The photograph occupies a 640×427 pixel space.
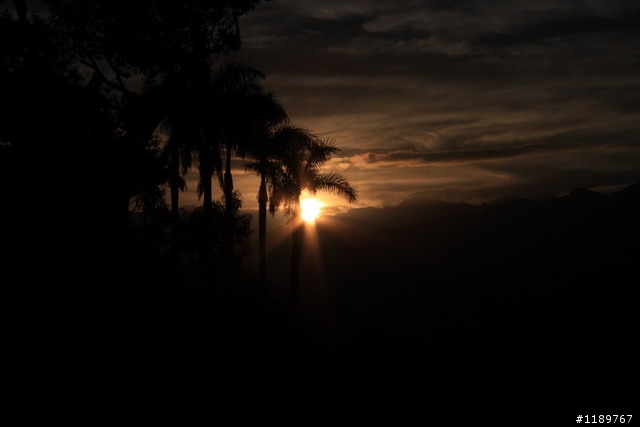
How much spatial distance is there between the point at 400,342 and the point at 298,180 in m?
12.8

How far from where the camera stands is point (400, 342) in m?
35.8

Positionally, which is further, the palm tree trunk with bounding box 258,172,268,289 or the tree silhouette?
the palm tree trunk with bounding box 258,172,268,289

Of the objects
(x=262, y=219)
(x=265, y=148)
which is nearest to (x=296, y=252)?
(x=262, y=219)

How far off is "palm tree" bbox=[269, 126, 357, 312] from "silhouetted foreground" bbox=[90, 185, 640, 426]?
22.5ft

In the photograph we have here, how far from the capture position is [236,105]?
1215 inches

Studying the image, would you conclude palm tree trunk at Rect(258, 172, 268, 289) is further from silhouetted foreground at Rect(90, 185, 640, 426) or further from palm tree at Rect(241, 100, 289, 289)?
silhouetted foreground at Rect(90, 185, 640, 426)

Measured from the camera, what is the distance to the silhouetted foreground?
16.2 metres

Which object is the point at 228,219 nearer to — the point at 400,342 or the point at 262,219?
the point at 262,219

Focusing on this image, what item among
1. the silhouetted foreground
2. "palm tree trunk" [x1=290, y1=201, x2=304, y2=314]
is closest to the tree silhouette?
"palm tree trunk" [x1=290, y1=201, x2=304, y2=314]

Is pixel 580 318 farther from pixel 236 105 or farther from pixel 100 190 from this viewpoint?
pixel 100 190

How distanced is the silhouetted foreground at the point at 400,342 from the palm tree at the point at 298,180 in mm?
6847

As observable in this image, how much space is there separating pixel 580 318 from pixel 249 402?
97.6m

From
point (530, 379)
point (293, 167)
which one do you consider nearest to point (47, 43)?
point (293, 167)

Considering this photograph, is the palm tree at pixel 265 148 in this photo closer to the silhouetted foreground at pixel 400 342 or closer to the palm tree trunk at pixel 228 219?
the palm tree trunk at pixel 228 219
